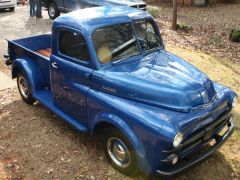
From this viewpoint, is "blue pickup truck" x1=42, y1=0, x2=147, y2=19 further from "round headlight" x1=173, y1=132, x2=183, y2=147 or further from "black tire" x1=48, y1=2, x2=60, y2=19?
"round headlight" x1=173, y1=132, x2=183, y2=147

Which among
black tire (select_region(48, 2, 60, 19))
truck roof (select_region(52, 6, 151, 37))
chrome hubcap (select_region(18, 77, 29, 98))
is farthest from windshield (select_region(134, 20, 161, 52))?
black tire (select_region(48, 2, 60, 19))

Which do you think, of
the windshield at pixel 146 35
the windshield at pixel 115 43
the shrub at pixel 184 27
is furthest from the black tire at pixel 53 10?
the windshield at pixel 115 43

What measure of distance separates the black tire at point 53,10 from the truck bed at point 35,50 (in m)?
7.90

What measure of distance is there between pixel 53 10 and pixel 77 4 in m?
1.90

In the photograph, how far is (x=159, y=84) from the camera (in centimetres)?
460

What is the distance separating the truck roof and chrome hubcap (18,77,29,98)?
1.89m

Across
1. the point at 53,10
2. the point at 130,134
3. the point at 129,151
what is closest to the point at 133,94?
the point at 130,134

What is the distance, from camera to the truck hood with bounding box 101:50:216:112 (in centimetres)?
446

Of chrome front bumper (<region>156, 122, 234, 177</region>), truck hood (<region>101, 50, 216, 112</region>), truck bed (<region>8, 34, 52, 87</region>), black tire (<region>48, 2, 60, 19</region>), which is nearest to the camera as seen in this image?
chrome front bumper (<region>156, 122, 234, 177</region>)

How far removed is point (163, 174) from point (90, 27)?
240 cm

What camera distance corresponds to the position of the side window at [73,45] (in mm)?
5121

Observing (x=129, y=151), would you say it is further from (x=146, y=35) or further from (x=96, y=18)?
(x=96, y=18)

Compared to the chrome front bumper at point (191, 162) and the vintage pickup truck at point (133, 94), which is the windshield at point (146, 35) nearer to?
the vintage pickup truck at point (133, 94)

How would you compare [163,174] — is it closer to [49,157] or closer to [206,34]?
[49,157]
